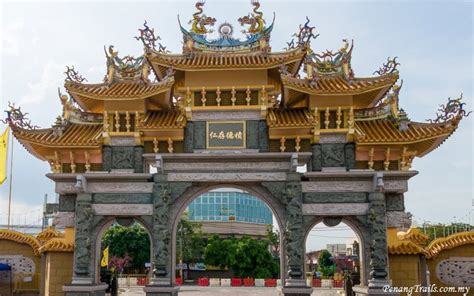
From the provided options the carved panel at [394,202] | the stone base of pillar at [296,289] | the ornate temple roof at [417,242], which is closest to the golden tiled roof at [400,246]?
the ornate temple roof at [417,242]

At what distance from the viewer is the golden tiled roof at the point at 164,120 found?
14242 millimetres

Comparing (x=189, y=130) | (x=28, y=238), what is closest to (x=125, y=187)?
(x=189, y=130)

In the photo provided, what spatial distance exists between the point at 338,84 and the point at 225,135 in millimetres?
4091

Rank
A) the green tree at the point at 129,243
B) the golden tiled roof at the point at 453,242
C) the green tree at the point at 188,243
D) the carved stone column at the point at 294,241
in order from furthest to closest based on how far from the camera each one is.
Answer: the green tree at the point at 188,243, the green tree at the point at 129,243, the golden tiled roof at the point at 453,242, the carved stone column at the point at 294,241

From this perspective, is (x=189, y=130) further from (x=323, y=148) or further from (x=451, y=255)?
(x=451, y=255)

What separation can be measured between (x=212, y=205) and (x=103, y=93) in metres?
46.5

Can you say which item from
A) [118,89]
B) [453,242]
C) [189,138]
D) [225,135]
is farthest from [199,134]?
[453,242]

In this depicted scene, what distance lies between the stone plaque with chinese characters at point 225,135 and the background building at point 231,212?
41902mm

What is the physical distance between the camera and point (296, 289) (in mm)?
12953

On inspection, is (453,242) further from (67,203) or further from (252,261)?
(252,261)

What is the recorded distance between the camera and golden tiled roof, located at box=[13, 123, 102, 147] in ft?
47.1

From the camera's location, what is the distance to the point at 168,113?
15359 millimetres

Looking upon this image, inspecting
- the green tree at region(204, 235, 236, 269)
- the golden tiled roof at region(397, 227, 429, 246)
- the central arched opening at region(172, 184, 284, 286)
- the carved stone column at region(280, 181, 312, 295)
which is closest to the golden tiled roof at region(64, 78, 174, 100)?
the carved stone column at region(280, 181, 312, 295)

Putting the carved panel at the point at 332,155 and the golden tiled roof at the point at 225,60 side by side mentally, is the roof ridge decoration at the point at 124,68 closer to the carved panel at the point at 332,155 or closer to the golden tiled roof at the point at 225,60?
the golden tiled roof at the point at 225,60
